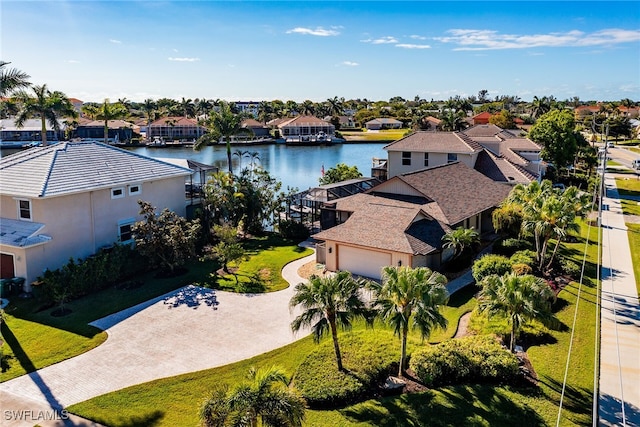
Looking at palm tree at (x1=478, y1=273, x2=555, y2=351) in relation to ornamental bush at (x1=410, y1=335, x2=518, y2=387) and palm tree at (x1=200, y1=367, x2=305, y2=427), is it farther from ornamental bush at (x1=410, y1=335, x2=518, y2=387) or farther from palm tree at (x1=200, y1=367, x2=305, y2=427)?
palm tree at (x1=200, y1=367, x2=305, y2=427)

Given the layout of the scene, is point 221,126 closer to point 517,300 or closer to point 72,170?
point 72,170

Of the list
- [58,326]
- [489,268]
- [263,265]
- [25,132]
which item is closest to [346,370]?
[489,268]

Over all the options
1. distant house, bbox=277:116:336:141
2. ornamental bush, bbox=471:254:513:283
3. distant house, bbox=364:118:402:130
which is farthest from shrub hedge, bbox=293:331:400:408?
distant house, bbox=364:118:402:130

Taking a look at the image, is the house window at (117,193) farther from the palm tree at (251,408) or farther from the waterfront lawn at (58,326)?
the palm tree at (251,408)

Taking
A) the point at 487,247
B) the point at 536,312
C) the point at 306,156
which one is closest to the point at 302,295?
the point at 536,312

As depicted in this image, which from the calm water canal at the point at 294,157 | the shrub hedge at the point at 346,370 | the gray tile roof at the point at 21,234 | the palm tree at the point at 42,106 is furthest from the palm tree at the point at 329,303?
the calm water canal at the point at 294,157
